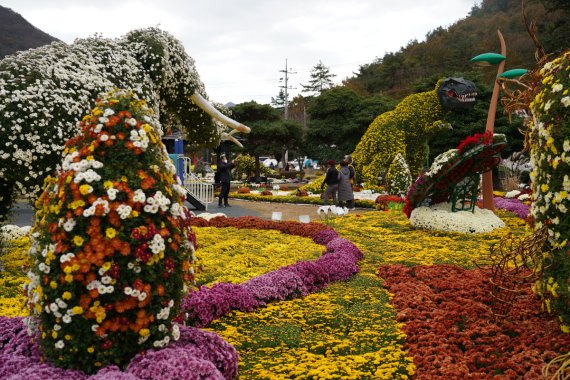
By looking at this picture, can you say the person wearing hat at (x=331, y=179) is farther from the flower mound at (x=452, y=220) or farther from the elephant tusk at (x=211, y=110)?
the elephant tusk at (x=211, y=110)

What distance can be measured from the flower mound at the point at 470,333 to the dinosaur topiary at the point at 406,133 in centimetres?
1161

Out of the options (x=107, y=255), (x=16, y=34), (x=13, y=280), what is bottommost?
(x=13, y=280)

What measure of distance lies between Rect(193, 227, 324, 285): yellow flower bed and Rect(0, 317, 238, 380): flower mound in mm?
3042

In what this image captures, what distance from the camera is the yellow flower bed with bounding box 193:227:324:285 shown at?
23.3 ft

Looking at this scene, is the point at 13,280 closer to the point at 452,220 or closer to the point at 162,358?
the point at 162,358

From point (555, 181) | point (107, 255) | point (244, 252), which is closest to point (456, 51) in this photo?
point (244, 252)

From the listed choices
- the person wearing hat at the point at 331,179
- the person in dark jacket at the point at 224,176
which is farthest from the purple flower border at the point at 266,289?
the person in dark jacket at the point at 224,176

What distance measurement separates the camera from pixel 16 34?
1945 cm

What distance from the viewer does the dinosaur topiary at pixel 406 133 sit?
692 inches

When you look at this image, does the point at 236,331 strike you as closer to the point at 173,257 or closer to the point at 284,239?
the point at 173,257

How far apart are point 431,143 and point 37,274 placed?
25.6m

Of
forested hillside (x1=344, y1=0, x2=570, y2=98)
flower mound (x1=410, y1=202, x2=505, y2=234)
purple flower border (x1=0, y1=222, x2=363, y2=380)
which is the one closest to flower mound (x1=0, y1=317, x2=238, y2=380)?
purple flower border (x1=0, y1=222, x2=363, y2=380)

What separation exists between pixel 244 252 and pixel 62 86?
396cm

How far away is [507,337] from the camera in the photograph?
437cm
